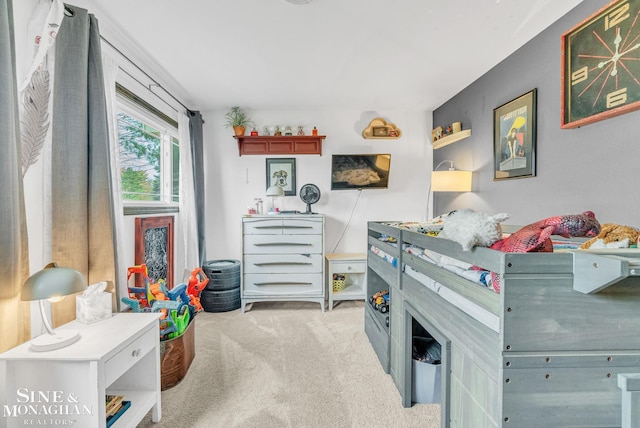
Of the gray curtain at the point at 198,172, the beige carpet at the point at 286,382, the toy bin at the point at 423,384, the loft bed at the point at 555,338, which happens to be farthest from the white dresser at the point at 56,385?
the gray curtain at the point at 198,172

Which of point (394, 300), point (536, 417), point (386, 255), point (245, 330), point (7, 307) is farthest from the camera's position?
point (245, 330)

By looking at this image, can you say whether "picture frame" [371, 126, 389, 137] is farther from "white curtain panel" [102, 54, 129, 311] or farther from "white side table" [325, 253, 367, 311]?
"white curtain panel" [102, 54, 129, 311]

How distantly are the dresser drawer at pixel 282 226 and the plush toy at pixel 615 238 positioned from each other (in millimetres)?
2246

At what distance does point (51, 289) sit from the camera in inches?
41.2

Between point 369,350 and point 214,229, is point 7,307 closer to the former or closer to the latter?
point 369,350

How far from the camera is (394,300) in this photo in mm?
1817

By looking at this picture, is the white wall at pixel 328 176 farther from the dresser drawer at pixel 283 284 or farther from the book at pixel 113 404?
the book at pixel 113 404

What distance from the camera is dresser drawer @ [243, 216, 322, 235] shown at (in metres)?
2.98

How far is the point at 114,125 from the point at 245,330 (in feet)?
6.38

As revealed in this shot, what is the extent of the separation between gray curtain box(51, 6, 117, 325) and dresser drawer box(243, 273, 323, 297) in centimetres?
152

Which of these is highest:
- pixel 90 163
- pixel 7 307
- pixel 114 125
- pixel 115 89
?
pixel 115 89

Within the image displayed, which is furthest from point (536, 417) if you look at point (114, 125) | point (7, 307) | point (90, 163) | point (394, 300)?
point (114, 125)

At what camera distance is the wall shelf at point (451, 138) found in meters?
2.75

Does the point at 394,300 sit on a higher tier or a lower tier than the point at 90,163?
lower
